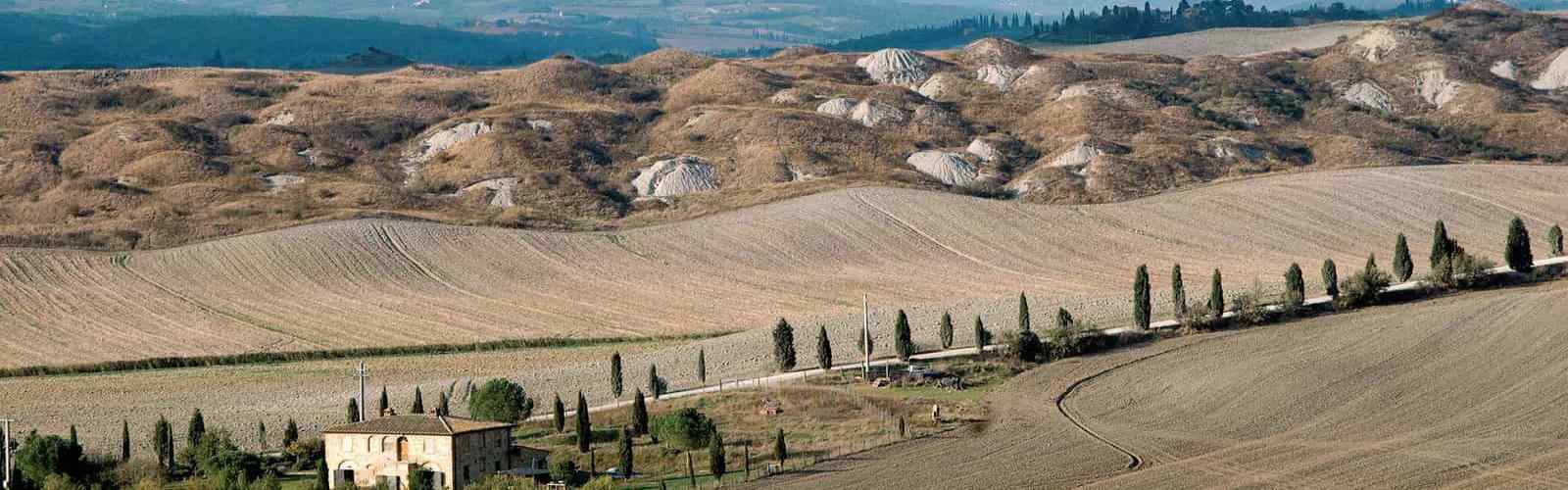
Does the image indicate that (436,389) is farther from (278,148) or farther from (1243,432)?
(278,148)

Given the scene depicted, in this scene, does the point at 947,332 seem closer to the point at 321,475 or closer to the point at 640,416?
the point at 640,416

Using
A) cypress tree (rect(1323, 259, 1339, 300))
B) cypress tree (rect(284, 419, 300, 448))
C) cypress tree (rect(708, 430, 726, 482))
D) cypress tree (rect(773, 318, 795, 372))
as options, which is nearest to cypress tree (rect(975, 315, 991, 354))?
cypress tree (rect(773, 318, 795, 372))

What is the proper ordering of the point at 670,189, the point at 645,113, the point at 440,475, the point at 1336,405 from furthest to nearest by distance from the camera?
the point at 645,113 → the point at 670,189 → the point at 1336,405 → the point at 440,475

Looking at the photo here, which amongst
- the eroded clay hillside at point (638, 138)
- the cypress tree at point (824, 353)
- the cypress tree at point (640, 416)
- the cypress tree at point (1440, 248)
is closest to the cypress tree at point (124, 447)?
the cypress tree at point (640, 416)

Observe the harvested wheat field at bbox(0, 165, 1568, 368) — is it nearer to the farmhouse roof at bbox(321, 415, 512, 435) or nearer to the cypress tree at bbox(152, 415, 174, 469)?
the cypress tree at bbox(152, 415, 174, 469)

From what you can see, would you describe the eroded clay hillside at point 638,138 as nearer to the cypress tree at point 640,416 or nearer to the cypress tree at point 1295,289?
the cypress tree at point 1295,289

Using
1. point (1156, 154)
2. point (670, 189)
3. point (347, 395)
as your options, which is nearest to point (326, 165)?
point (670, 189)
